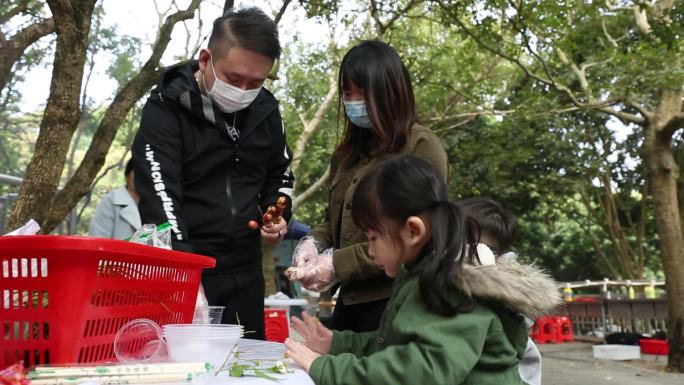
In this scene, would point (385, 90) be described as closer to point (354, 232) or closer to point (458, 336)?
point (354, 232)

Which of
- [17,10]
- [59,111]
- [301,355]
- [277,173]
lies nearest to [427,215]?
[301,355]

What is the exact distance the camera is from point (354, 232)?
240 centimetres

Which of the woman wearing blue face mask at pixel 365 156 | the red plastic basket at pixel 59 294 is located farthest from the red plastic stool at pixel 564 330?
the red plastic basket at pixel 59 294

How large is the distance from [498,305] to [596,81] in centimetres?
965

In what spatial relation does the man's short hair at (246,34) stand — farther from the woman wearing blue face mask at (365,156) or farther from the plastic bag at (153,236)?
the plastic bag at (153,236)

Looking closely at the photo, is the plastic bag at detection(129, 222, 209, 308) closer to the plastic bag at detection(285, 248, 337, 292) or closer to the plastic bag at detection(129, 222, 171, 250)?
the plastic bag at detection(129, 222, 171, 250)

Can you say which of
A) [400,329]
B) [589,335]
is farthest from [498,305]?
[589,335]

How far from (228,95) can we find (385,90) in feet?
2.01

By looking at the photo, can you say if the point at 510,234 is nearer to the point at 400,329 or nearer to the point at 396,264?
the point at 396,264

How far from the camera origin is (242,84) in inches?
101

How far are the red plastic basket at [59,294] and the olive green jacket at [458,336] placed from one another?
1.60 feet

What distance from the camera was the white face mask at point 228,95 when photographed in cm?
255

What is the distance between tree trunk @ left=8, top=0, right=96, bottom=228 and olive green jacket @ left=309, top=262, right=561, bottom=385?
3361mm

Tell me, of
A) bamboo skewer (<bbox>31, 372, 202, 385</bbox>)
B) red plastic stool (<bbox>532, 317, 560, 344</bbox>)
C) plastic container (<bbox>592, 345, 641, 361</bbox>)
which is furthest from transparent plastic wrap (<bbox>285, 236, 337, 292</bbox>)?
red plastic stool (<bbox>532, 317, 560, 344</bbox>)
